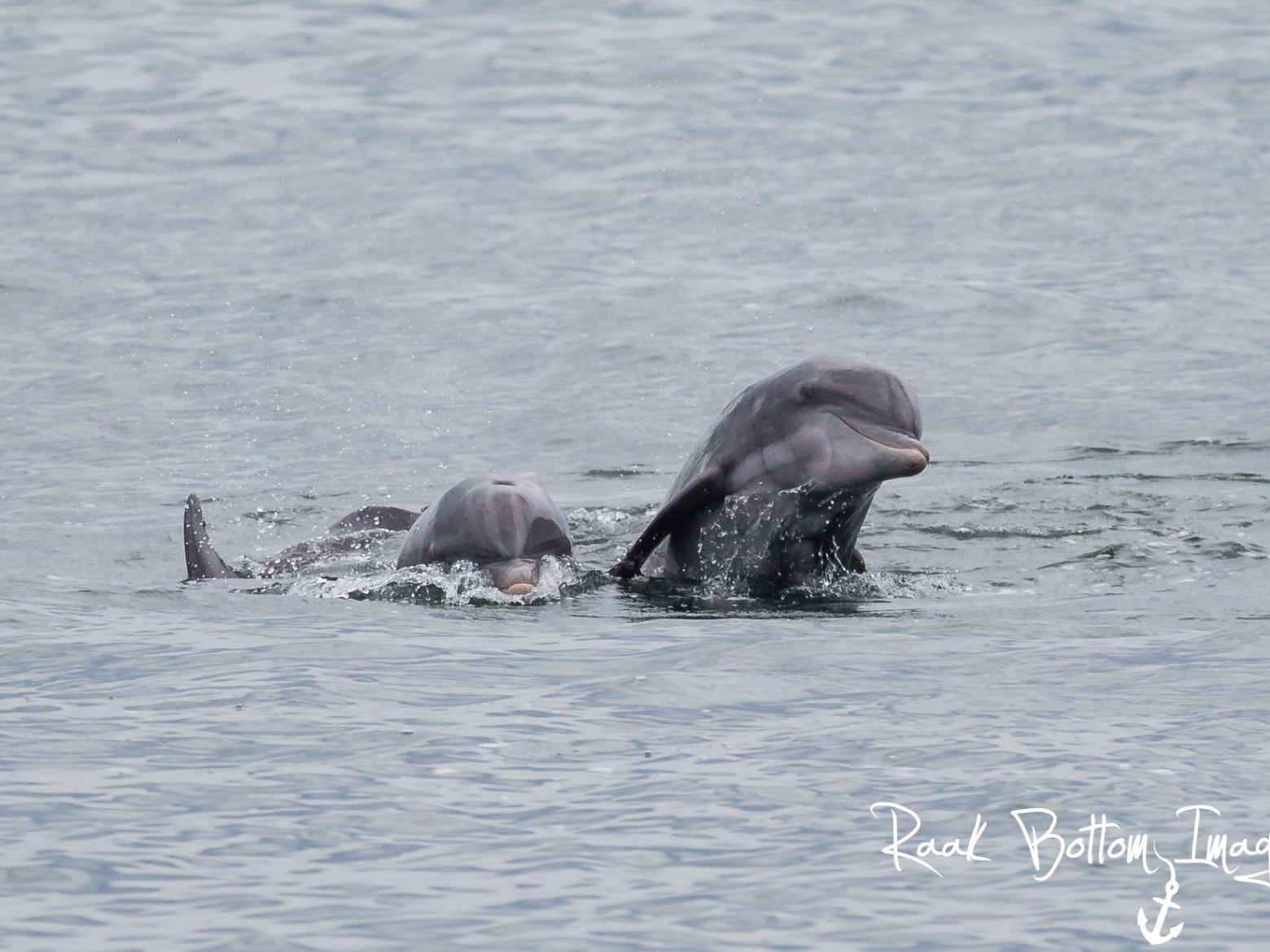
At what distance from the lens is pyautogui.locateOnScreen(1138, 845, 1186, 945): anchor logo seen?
5.48 metres

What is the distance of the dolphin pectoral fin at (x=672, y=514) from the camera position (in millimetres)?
10109

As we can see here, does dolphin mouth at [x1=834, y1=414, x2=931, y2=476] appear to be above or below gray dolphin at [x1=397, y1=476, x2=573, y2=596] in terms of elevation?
above

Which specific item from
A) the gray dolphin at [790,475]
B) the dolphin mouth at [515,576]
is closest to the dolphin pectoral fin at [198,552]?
the dolphin mouth at [515,576]

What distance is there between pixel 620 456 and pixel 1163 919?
9.69 m

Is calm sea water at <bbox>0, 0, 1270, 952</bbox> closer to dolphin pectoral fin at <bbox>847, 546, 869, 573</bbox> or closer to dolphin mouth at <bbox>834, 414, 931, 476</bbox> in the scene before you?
dolphin pectoral fin at <bbox>847, 546, 869, 573</bbox>

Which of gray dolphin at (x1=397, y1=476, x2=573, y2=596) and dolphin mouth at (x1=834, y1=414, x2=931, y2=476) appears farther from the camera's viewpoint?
gray dolphin at (x1=397, y1=476, x2=573, y2=596)

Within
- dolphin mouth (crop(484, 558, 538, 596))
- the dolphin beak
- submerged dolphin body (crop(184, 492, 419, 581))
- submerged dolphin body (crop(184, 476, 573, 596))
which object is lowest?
submerged dolphin body (crop(184, 492, 419, 581))

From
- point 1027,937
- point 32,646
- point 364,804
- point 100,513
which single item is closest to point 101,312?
point 100,513

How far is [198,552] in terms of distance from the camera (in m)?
10.9

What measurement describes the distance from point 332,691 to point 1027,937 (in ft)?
10.7

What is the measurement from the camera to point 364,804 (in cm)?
Result: 654

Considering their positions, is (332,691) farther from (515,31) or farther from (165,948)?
(515,31)

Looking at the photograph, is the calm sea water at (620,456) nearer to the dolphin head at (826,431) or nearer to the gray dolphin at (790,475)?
the gray dolphin at (790,475)

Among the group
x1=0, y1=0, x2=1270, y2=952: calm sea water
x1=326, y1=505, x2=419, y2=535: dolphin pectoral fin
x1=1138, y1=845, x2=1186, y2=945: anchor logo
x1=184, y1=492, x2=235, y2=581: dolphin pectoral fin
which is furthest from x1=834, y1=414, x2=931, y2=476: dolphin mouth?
x1=1138, y1=845, x2=1186, y2=945: anchor logo
